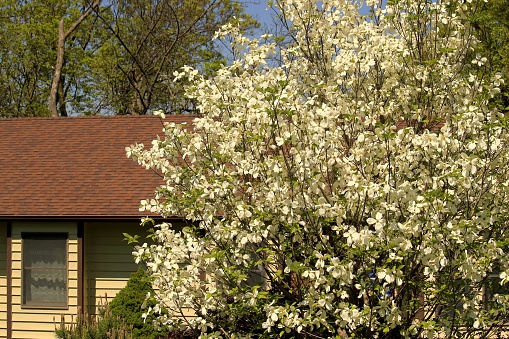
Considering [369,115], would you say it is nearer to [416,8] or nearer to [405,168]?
[405,168]

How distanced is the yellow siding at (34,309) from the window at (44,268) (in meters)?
0.11

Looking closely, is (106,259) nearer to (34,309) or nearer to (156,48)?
(34,309)

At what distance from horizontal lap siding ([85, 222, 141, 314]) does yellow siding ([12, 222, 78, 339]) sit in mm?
264

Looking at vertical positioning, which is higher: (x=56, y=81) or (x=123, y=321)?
(x=56, y=81)

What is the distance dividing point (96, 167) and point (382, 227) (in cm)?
981

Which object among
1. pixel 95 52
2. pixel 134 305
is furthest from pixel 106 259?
pixel 95 52

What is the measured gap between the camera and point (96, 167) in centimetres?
1567

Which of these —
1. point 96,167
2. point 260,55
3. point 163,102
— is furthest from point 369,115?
point 163,102

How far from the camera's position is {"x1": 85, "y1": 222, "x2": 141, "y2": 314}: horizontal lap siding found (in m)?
14.1

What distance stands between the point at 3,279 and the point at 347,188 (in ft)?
30.8

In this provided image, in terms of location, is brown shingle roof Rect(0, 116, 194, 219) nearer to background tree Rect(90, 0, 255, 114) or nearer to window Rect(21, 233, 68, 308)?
window Rect(21, 233, 68, 308)

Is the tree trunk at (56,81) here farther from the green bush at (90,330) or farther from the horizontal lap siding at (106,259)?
the green bush at (90,330)

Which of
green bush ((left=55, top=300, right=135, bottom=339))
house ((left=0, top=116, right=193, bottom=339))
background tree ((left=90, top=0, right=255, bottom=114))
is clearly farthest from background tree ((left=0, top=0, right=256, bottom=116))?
green bush ((left=55, top=300, right=135, bottom=339))

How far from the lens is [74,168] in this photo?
620 inches
